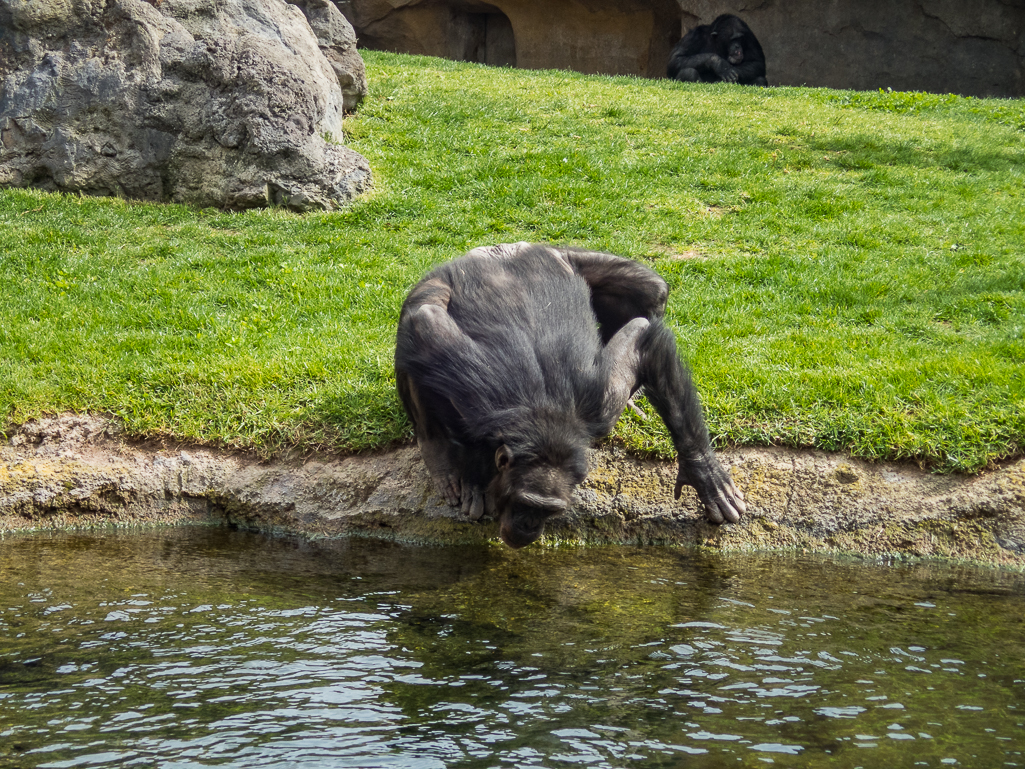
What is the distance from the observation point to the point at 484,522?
512cm

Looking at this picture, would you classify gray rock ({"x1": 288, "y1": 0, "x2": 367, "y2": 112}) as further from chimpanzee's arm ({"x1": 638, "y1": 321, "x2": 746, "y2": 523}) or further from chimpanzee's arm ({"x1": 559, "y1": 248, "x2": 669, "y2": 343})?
chimpanzee's arm ({"x1": 638, "y1": 321, "x2": 746, "y2": 523})

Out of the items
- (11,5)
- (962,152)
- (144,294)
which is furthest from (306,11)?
(962,152)

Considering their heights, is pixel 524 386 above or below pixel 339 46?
below

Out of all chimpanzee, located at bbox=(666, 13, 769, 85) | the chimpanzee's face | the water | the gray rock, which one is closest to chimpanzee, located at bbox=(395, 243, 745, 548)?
the water

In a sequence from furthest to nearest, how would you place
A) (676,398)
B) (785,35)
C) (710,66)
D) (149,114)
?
1. (785,35)
2. (710,66)
3. (149,114)
4. (676,398)

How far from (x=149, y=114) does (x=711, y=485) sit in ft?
25.6

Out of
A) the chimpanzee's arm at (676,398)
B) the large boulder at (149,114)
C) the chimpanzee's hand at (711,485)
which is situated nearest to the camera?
the chimpanzee's arm at (676,398)

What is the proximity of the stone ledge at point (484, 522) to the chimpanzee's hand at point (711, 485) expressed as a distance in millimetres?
282

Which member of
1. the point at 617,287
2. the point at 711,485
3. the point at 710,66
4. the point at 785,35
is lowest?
the point at 711,485

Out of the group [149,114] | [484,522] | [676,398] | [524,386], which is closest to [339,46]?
[149,114]

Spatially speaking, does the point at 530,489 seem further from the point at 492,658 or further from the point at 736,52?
the point at 736,52

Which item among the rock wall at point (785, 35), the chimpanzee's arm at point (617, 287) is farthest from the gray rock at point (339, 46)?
the rock wall at point (785, 35)

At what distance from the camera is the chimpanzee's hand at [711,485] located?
15.9ft

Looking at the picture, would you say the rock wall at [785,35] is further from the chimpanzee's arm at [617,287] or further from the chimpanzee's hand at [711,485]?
the chimpanzee's hand at [711,485]
